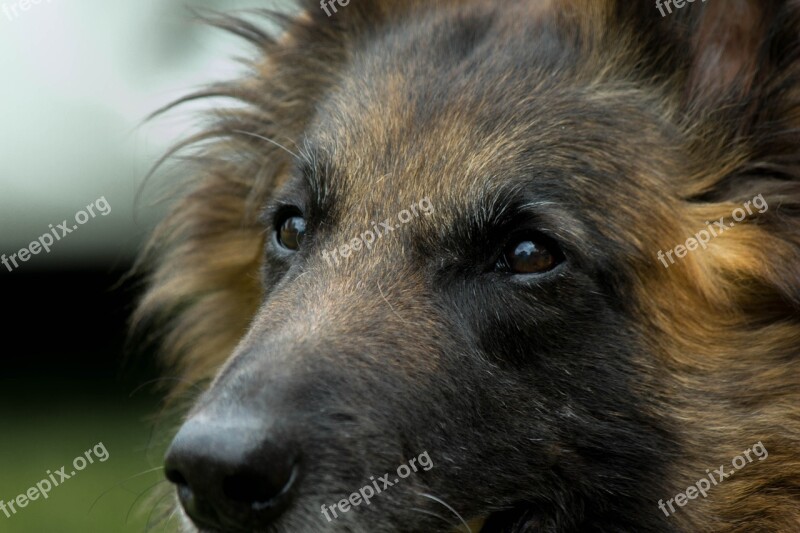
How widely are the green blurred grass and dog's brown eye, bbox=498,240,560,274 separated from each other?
2926 mm

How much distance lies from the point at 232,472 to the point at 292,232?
1860mm

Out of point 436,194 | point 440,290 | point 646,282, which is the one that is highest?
point 436,194

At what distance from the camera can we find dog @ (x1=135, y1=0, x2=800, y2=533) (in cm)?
401

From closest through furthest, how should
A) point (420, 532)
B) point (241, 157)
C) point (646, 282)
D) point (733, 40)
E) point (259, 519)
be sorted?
point (259, 519) → point (420, 532) → point (646, 282) → point (733, 40) → point (241, 157)

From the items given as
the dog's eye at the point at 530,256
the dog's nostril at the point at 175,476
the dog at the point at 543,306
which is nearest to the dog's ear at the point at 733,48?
the dog at the point at 543,306

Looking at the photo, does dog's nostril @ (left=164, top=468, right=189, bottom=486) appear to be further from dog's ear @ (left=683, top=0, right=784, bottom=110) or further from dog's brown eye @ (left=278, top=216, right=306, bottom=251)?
dog's ear @ (left=683, top=0, right=784, bottom=110)

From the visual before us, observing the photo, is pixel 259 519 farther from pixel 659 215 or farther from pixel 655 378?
pixel 659 215

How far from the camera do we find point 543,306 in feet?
14.1

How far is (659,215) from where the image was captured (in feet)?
14.9

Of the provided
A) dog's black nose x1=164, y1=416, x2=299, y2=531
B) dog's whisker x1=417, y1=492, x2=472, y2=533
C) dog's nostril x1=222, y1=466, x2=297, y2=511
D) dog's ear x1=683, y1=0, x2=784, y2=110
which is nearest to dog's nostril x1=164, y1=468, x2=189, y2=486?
dog's black nose x1=164, y1=416, x2=299, y2=531

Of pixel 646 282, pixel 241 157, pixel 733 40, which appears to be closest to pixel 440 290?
pixel 646 282

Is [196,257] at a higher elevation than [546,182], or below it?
below

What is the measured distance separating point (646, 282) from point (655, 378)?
41 centimetres

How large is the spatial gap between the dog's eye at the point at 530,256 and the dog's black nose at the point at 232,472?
4.21ft
